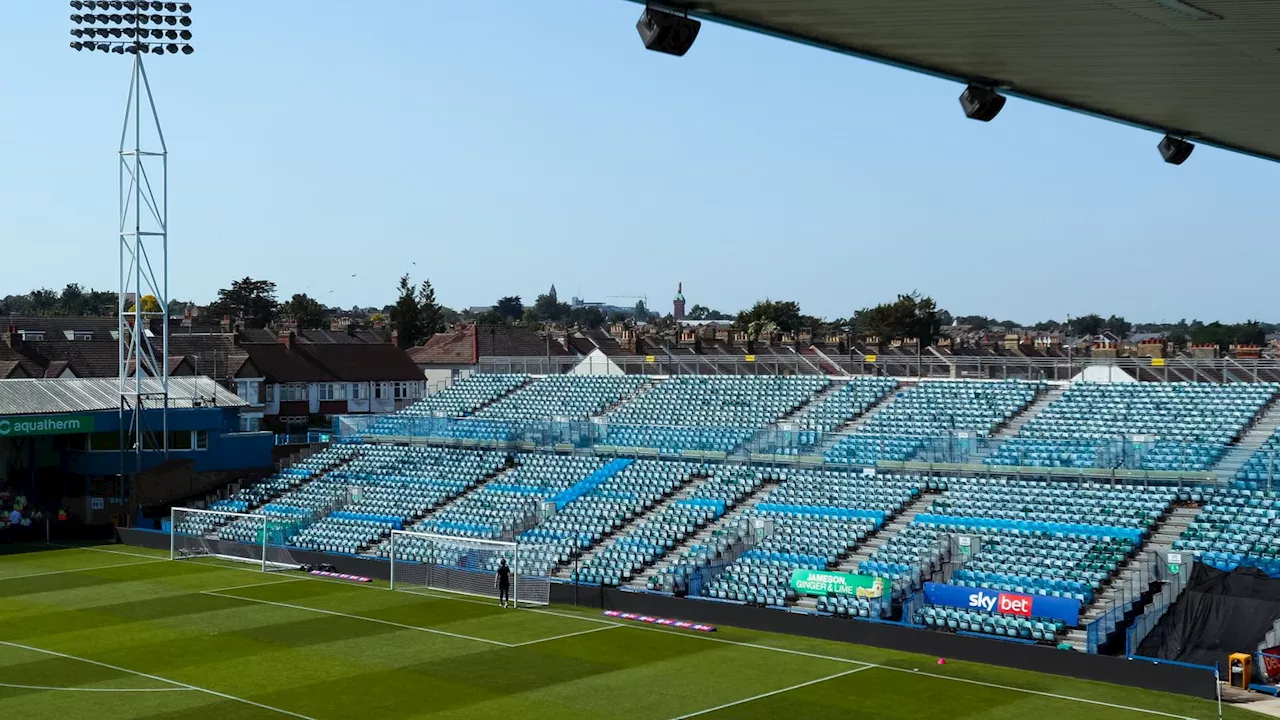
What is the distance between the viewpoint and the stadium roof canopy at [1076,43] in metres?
7.09

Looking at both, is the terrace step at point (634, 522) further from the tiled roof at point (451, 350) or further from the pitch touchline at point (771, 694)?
the tiled roof at point (451, 350)

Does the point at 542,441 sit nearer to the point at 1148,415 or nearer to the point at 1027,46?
the point at 1148,415

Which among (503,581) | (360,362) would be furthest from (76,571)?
(360,362)

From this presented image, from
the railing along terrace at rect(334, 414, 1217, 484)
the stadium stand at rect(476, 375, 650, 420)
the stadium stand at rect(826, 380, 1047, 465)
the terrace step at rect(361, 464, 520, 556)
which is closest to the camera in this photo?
the railing along terrace at rect(334, 414, 1217, 484)

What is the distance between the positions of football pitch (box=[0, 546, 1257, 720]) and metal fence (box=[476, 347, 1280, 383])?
66.5ft

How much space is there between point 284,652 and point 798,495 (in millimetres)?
16013

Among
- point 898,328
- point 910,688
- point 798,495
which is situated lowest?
point 910,688

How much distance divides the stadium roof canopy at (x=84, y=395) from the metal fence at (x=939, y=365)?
42.2ft

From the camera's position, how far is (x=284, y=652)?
2806 cm

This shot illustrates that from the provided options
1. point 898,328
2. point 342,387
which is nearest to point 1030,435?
point 342,387

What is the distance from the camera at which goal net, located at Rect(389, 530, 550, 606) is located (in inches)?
1358

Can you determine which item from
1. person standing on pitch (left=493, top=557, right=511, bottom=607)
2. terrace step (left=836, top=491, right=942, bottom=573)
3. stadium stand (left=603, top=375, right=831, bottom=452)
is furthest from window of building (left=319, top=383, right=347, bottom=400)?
terrace step (left=836, top=491, right=942, bottom=573)

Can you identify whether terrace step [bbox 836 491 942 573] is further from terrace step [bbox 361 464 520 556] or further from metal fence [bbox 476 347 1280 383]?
terrace step [bbox 361 464 520 556]

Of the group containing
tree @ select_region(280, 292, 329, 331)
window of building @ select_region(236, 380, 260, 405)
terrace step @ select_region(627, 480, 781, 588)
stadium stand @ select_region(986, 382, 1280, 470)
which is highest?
tree @ select_region(280, 292, 329, 331)
